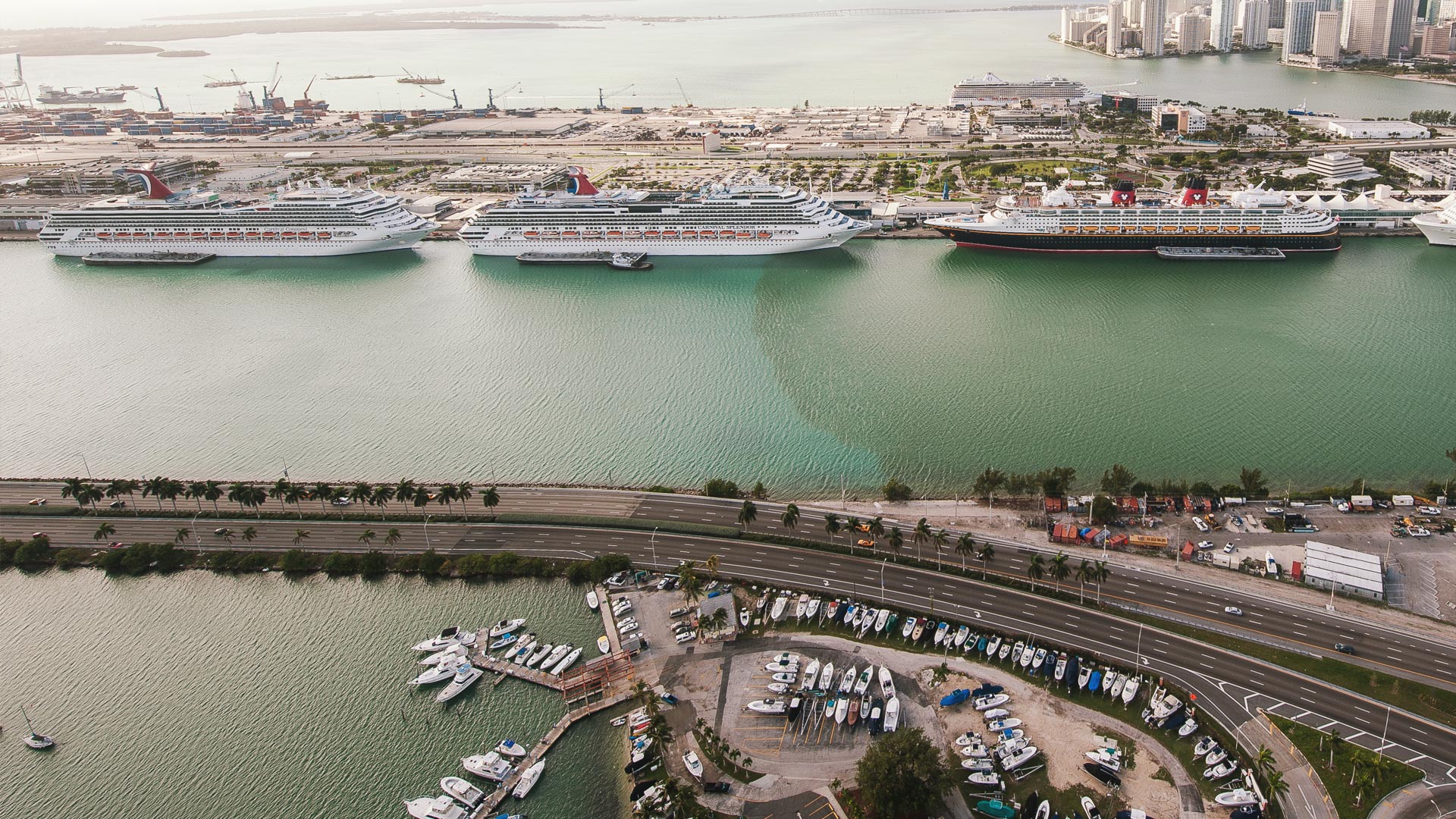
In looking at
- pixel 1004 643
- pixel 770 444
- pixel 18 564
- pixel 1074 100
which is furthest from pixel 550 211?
pixel 1074 100

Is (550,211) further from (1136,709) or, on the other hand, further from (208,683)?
(1136,709)

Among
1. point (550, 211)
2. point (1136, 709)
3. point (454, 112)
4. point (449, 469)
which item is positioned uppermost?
point (454, 112)

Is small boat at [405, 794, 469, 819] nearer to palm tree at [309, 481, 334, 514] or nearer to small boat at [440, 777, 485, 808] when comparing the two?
small boat at [440, 777, 485, 808]

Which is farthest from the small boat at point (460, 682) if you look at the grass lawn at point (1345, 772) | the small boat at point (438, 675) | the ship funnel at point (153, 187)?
the ship funnel at point (153, 187)

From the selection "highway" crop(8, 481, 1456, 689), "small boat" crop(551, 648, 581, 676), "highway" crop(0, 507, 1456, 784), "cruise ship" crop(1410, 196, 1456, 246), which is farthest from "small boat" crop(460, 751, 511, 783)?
"cruise ship" crop(1410, 196, 1456, 246)

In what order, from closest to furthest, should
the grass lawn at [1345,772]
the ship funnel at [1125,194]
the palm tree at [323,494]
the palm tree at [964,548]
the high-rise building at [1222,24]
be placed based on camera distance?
the grass lawn at [1345,772]
the palm tree at [964,548]
the palm tree at [323,494]
the ship funnel at [1125,194]
the high-rise building at [1222,24]

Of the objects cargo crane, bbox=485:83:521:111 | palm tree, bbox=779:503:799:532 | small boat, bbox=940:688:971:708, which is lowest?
small boat, bbox=940:688:971:708

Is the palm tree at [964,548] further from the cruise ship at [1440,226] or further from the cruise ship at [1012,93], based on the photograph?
the cruise ship at [1012,93]
